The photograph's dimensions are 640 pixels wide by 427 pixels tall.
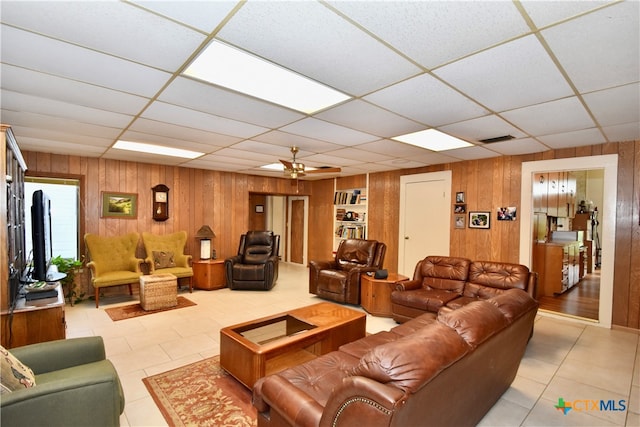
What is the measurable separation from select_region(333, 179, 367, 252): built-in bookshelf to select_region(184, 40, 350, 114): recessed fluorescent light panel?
→ 4526mm

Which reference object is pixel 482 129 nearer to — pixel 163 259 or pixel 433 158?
pixel 433 158

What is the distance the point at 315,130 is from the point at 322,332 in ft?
6.94

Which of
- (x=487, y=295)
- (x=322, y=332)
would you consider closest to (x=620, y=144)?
(x=487, y=295)

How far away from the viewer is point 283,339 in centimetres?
255

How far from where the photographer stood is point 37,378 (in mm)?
1773

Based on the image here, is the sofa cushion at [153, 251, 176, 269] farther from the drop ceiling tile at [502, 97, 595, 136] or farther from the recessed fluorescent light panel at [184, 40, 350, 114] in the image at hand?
the drop ceiling tile at [502, 97, 595, 136]

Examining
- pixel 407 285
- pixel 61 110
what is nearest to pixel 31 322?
pixel 61 110

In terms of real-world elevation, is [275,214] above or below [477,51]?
below

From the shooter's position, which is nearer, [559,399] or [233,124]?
[559,399]

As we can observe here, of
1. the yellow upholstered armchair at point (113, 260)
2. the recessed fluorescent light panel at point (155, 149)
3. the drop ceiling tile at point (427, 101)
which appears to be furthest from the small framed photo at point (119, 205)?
the drop ceiling tile at point (427, 101)

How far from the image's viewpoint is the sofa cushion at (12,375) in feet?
4.54

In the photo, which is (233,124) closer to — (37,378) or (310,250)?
(37,378)

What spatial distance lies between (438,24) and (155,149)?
4.26 metres

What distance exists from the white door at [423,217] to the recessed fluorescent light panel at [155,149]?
3.91 m
